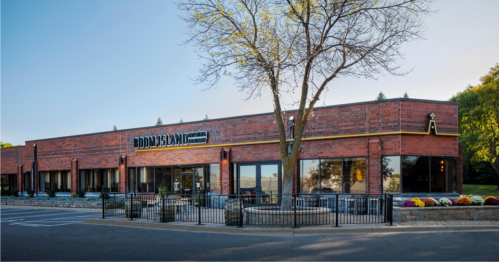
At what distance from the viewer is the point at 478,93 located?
139 feet

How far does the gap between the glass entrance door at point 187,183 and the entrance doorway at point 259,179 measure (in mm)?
3826

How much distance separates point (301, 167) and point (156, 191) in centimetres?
1137

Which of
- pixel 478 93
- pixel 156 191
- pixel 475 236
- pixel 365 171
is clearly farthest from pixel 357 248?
pixel 478 93

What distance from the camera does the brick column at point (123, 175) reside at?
2925 cm

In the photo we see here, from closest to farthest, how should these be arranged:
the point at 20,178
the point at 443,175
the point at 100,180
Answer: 1. the point at 443,175
2. the point at 100,180
3. the point at 20,178

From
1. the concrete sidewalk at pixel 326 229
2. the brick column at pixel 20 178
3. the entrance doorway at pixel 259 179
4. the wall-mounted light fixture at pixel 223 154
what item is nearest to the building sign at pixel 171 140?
the wall-mounted light fixture at pixel 223 154

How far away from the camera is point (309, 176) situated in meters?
21.2

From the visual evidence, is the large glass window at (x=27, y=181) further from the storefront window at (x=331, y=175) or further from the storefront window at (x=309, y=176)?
the storefront window at (x=331, y=175)

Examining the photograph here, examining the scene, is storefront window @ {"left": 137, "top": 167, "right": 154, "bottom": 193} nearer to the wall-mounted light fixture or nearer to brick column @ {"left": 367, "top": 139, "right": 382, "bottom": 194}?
the wall-mounted light fixture

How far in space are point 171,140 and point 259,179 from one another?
24.3 ft

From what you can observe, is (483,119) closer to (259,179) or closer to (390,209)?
(259,179)

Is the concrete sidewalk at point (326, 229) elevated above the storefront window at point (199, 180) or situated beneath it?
situated beneath

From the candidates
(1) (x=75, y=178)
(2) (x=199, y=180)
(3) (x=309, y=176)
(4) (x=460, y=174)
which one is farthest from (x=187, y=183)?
(4) (x=460, y=174)

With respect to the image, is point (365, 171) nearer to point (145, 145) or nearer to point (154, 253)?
point (154, 253)
